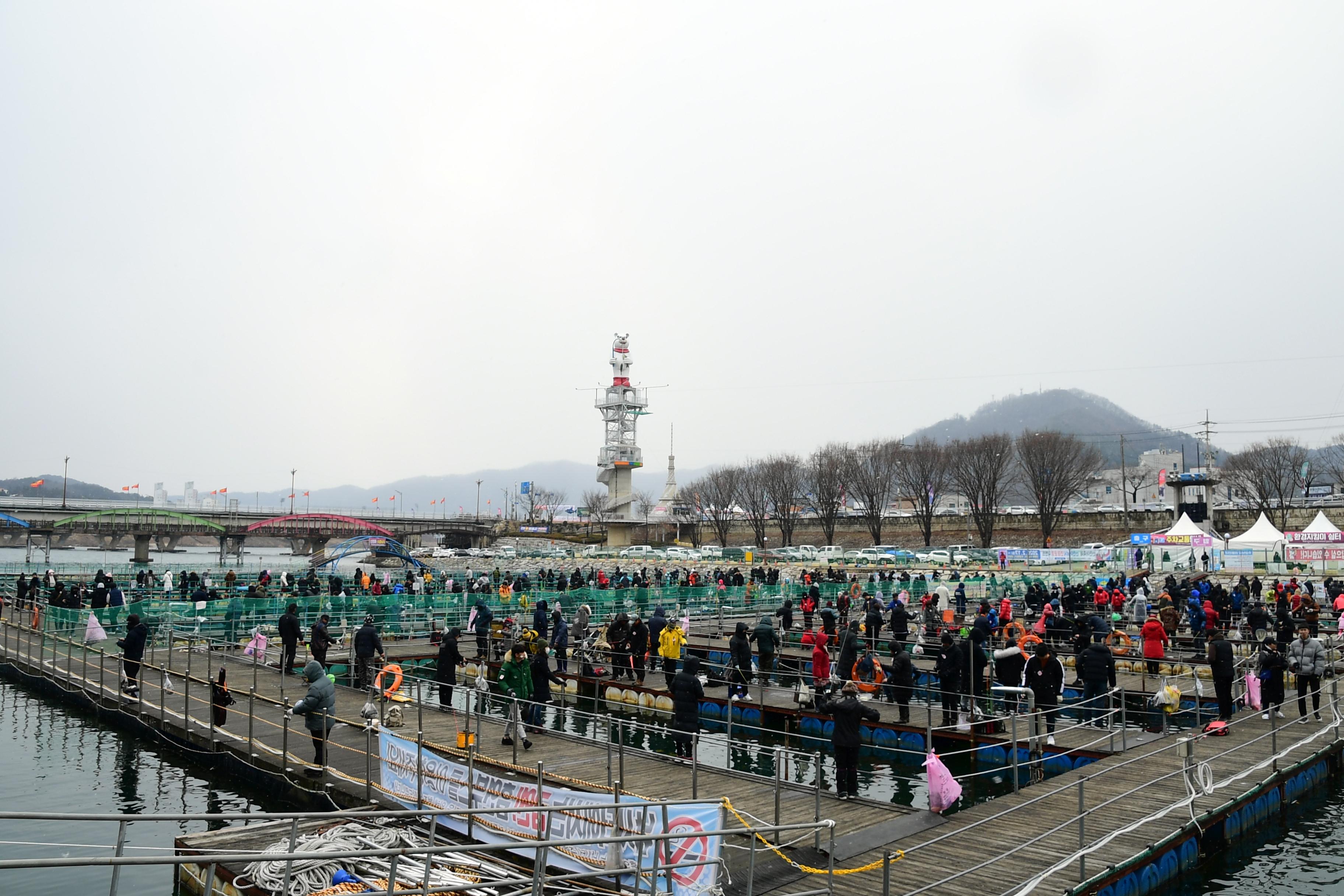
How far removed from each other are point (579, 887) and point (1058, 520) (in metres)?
77.6

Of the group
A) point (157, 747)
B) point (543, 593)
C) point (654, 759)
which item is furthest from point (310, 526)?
point (654, 759)

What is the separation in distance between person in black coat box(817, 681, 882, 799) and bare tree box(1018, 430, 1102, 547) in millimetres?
68117

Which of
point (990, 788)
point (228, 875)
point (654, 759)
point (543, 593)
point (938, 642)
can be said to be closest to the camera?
point (228, 875)

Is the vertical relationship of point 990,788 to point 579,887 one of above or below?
below

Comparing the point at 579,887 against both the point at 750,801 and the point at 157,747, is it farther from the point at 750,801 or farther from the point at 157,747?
the point at 157,747

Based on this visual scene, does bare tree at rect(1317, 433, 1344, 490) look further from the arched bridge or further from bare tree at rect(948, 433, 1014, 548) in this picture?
the arched bridge

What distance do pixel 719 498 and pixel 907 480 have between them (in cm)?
2375

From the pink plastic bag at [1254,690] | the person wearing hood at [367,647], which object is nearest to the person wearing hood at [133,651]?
the person wearing hood at [367,647]

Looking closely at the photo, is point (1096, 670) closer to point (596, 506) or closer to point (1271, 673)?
point (1271, 673)

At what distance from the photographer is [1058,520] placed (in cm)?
7881

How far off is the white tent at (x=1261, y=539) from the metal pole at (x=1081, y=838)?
4786cm

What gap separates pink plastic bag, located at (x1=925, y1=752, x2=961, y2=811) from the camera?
37.4 feet

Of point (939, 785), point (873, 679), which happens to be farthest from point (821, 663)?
point (939, 785)

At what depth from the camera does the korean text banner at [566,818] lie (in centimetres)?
871
